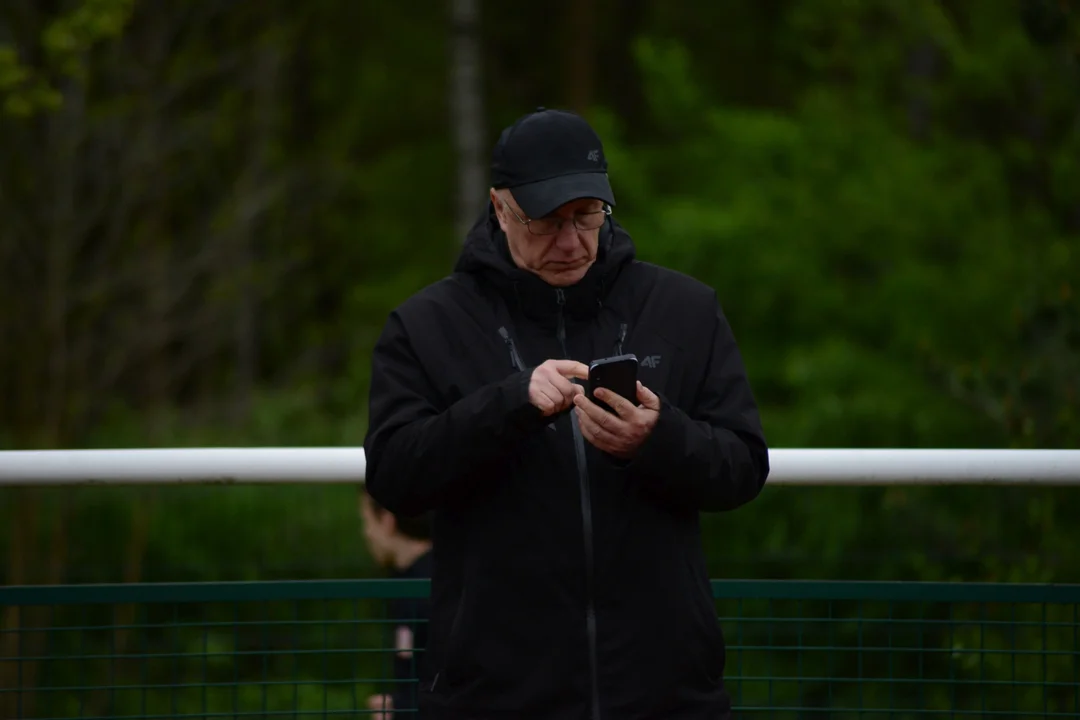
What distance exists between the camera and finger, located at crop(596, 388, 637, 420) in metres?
2.22

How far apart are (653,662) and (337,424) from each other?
856 cm

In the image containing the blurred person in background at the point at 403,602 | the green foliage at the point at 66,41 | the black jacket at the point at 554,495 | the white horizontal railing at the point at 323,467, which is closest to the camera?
the black jacket at the point at 554,495

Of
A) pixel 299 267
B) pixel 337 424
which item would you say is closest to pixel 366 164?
pixel 299 267

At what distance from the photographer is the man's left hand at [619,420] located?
222 centimetres

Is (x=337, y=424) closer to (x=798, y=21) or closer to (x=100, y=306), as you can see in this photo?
(x=100, y=306)

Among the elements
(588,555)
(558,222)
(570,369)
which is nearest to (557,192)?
(558,222)

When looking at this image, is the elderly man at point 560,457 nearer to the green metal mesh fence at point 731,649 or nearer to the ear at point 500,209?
the ear at point 500,209

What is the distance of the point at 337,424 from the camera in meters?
10.7

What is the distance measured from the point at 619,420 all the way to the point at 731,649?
0.88 m

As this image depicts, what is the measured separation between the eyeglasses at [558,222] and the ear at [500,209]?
5 cm

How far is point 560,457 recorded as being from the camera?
238 cm

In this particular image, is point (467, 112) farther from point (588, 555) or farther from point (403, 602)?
point (588, 555)

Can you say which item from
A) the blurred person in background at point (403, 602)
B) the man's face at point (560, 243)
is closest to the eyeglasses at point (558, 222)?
the man's face at point (560, 243)

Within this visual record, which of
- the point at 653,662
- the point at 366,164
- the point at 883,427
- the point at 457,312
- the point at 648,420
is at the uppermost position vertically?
the point at 366,164
